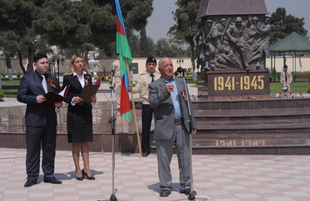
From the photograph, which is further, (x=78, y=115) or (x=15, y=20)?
(x=15, y=20)

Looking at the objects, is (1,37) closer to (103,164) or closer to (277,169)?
(103,164)

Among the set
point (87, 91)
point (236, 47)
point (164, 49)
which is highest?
point (164, 49)

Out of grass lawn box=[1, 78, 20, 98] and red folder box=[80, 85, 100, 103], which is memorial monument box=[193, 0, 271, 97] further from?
grass lawn box=[1, 78, 20, 98]

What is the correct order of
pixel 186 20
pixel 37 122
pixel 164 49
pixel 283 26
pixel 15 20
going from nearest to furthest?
pixel 37 122 < pixel 15 20 < pixel 186 20 < pixel 283 26 < pixel 164 49

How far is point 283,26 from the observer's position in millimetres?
83312

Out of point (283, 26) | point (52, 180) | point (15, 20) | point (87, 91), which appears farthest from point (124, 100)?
point (283, 26)

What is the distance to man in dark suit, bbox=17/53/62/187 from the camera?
7.00m

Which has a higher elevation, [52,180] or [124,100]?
[124,100]

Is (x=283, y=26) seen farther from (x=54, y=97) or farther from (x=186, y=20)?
(x=54, y=97)

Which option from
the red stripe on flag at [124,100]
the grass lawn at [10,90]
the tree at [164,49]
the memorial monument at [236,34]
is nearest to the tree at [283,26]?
the tree at [164,49]

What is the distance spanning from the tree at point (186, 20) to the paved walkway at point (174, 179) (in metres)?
39.3

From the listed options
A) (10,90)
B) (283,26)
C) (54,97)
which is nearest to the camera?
(54,97)

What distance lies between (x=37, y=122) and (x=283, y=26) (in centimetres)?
8077

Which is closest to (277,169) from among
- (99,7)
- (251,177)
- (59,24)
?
(251,177)
